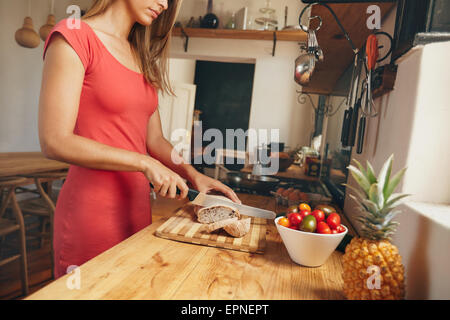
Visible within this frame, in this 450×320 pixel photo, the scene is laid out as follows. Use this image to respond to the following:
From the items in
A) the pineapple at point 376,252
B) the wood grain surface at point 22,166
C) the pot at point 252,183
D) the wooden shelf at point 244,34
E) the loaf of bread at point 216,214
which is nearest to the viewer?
the pineapple at point 376,252

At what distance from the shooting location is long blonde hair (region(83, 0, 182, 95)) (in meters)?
1.18

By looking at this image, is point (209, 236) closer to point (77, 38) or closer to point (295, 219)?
point (295, 219)

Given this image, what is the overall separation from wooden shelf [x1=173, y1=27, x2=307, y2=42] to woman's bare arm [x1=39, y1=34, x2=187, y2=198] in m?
4.26

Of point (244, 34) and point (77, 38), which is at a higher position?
point (244, 34)

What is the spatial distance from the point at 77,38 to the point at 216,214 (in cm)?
70

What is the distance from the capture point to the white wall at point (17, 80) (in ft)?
14.8

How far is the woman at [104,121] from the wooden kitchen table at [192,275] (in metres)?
0.18

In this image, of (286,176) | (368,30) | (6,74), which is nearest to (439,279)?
(368,30)

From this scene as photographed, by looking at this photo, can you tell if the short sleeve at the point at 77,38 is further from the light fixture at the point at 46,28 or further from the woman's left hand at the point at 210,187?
the light fixture at the point at 46,28

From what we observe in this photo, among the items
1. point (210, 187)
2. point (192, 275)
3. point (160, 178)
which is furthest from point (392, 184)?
point (210, 187)

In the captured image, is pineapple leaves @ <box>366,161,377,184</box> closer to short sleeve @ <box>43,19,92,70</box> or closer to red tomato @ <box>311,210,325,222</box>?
red tomato @ <box>311,210,325,222</box>

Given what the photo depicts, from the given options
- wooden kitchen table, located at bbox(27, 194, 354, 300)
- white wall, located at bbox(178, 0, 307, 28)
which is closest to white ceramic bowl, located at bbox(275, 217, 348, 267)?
wooden kitchen table, located at bbox(27, 194, 354, 300)

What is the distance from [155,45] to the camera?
128 centimetres

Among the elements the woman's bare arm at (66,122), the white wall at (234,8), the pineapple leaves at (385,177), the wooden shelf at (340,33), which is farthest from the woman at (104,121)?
the white wall at (234,8)
